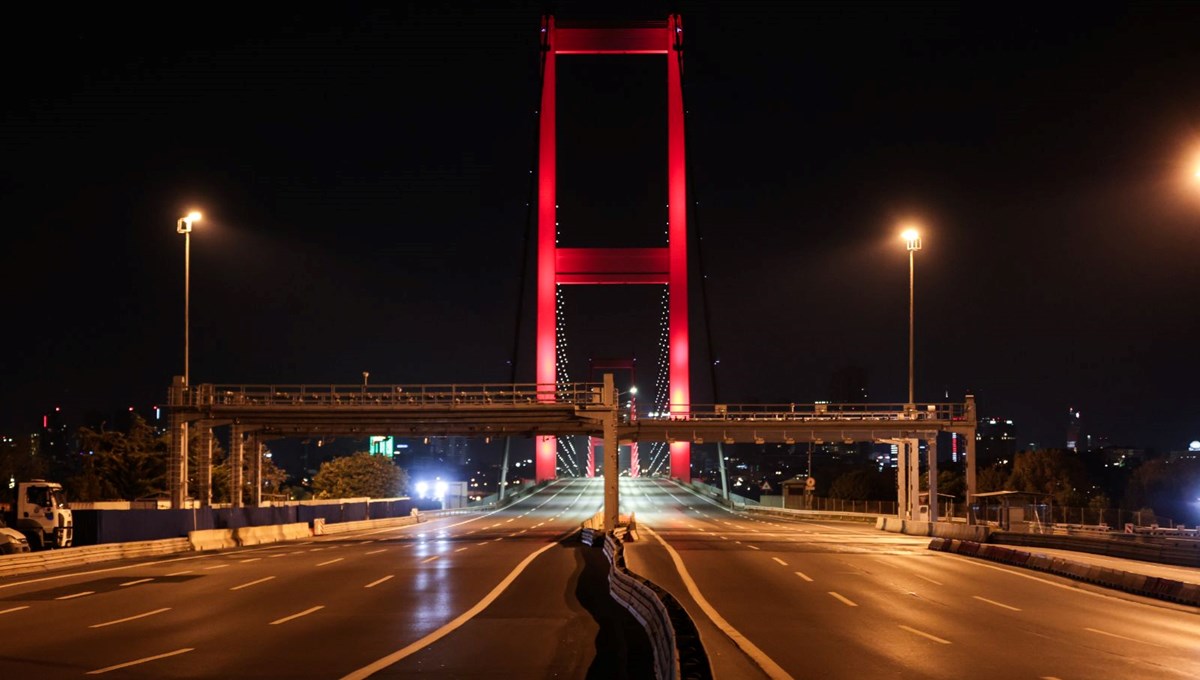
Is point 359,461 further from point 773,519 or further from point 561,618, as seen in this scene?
point 561,618

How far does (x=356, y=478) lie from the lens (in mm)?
103438

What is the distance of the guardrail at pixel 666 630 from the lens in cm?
1206

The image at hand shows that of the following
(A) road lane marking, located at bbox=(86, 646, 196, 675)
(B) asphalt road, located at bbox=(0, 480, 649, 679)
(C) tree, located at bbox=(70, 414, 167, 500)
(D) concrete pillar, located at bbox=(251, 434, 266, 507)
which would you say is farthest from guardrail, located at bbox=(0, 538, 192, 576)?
(C) tree, located at bbox=(70, 414, 167, 500)

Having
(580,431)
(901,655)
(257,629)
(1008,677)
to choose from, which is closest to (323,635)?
(257,629)

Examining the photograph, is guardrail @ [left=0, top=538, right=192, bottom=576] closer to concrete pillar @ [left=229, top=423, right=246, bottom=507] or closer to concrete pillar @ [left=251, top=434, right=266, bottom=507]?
concrete pillar @ [left=229, top=423, right=246, bottom=507]

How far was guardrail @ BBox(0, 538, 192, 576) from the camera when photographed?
35.8 metres

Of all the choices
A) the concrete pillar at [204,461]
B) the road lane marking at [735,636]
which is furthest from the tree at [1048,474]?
the road lane marking at [735,636]

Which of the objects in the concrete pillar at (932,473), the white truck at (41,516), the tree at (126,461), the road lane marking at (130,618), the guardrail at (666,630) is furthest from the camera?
the tree at (126,461)

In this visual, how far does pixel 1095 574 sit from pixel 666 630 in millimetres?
21255

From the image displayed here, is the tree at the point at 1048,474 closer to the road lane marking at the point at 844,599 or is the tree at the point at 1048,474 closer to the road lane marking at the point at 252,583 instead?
the road lane marking at the point at 844,599

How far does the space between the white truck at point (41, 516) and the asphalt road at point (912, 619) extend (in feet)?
65.5

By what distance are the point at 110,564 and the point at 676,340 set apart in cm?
6955

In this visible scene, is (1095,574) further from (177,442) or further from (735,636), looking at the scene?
(177,442)

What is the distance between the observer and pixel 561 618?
22.6 metres
